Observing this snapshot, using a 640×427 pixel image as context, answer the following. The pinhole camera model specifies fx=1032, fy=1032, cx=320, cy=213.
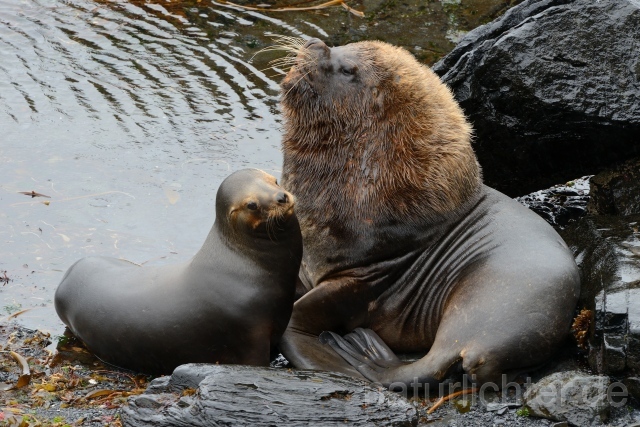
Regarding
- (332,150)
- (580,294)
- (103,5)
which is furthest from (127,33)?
(580,294)

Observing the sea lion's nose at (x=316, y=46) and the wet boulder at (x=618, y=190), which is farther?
the wet boulder at (x=618, y=190)

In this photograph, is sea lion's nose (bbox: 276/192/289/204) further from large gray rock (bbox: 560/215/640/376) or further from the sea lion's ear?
large gray rock (bbox: 560/215/640/376)

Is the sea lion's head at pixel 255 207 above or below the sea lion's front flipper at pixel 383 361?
above

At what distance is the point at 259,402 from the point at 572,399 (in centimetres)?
177

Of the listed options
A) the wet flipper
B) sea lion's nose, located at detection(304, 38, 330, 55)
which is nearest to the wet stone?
the wet flipper

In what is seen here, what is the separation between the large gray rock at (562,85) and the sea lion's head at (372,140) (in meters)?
0.68

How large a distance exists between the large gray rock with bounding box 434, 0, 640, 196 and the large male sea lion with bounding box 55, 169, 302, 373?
2.24m

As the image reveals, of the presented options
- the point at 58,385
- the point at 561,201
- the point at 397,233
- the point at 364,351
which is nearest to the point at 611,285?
the point at 397,233

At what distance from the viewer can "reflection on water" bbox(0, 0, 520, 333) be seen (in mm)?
8320

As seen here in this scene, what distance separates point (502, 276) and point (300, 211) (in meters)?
1.52

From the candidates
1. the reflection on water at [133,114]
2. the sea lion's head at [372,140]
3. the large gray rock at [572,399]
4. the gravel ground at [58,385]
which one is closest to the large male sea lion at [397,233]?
the sea lion's head at [372,140]

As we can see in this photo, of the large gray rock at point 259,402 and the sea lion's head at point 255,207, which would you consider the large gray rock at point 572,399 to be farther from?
the sea lion's head at point 255,207

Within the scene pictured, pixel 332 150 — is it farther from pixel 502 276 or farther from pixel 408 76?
pixel 502 276

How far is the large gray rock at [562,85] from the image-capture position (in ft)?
25.0
